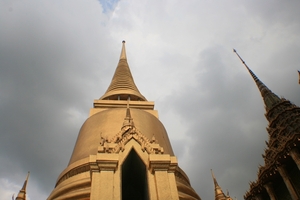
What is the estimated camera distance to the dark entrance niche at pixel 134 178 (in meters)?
6.96

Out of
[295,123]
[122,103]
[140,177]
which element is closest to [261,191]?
[295,123]

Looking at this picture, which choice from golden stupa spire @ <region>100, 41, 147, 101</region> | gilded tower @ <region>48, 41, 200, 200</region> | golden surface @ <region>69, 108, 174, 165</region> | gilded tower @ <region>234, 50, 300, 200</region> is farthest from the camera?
golden stupa spire @ <region>100, 41, 147, 101</region>

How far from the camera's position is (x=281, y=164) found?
15.4 m

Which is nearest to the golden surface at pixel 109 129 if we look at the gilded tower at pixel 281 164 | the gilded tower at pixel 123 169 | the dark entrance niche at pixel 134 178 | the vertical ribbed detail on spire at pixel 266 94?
the gilded tower at pixel 123 169

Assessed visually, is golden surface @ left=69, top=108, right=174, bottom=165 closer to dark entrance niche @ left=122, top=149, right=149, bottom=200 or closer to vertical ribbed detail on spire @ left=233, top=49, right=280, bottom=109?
dark entrance niche @ left=122, top=149, right=149, bottom=200

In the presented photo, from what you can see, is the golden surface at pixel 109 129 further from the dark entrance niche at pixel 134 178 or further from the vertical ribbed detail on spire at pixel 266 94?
the vertical ribbed detail on spire at pixel 266 94

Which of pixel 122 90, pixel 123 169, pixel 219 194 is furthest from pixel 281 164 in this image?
pixel 123 169

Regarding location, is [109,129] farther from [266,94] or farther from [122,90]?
[266,94]

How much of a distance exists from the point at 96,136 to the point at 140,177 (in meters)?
5.05

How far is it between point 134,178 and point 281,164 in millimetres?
11405

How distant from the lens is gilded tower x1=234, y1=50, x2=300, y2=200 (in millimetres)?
14648

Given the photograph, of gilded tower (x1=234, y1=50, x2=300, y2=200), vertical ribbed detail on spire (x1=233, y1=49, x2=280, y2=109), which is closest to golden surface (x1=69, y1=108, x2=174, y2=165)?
gilded tower (x1=234, y1=50, x2=300, y2=200)

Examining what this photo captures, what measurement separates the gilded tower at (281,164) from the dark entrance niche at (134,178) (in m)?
10.4

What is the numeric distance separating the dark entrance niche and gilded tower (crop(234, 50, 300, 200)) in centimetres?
1041
